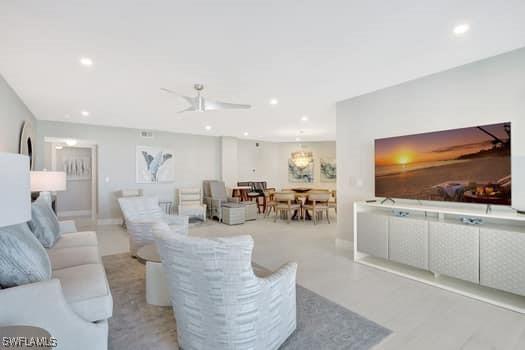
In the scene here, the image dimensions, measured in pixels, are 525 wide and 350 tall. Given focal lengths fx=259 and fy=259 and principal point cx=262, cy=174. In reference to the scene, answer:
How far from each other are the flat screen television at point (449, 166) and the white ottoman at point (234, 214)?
3760 millimetres

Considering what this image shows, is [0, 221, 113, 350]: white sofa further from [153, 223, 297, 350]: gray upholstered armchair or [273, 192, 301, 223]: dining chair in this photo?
[273, 192, 301, 223]: dining chair

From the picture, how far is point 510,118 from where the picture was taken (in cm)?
278

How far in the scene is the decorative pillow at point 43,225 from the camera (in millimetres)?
2695

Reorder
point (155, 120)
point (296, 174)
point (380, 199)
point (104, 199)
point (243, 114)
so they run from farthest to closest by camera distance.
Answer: point (296, 174) → point (104, 199) → point (155, 120) → point (243, 114) → point (380, 199)

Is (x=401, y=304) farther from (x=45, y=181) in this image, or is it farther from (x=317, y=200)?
(x=45, y=181)

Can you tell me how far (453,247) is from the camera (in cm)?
280

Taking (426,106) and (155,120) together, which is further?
(155,120)

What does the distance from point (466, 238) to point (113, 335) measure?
11.2 ft

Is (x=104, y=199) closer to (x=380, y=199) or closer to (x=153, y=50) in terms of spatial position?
(x=153, y=50)

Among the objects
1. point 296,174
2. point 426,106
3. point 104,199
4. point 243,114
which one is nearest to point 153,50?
point 243,114

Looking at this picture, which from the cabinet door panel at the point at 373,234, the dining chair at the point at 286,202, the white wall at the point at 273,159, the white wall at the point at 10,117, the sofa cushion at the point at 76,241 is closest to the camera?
the sofa cushion at the point at 76,241

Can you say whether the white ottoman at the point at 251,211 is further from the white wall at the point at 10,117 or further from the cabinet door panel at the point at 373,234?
the white wall at the point at 10,117

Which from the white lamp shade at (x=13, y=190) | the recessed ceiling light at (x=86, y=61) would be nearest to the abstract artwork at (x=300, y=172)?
the recessed ceiling light at (x=86, y=61)

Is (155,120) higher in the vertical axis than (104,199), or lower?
higher
